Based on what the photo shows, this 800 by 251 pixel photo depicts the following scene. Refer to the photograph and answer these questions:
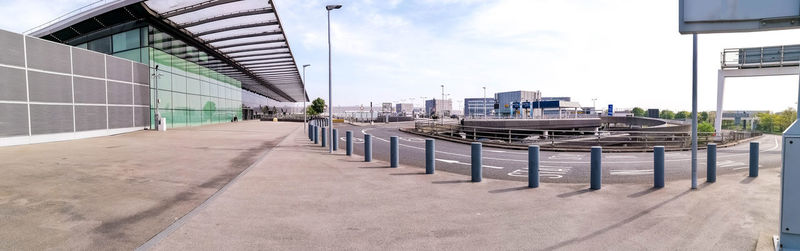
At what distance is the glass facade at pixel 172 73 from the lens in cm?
2742

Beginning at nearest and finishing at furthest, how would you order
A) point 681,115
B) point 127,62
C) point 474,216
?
1. point 474,216
2. point 127,62
3. point 681,115

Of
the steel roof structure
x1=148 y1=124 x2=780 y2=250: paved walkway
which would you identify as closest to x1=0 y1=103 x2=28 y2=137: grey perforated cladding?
the steel roof structure

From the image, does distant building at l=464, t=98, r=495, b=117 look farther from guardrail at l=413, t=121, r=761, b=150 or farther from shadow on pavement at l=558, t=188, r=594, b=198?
shadow on pavement at l=558, t=188, r=594, b=198

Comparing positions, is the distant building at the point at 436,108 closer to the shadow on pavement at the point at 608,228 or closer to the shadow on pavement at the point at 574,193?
the shadow on pavement at the point at 574,193

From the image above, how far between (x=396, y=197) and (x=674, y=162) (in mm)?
A: 11968

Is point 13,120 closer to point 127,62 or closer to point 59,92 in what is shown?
point 59,92

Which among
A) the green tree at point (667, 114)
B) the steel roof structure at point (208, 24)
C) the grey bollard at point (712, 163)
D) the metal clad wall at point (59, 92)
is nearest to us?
the grey bollard at point (712, 163)

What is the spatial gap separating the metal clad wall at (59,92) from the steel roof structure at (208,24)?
3637 millimetres

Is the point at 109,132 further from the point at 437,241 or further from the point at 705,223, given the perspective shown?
the point at 705,223

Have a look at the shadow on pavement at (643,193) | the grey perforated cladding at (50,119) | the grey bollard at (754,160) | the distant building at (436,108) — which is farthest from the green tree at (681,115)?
the grey perforated cladding at (50,119)

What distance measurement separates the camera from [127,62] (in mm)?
24703

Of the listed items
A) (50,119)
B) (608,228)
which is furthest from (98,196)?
(50,119)

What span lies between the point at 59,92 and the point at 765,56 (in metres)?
42.6

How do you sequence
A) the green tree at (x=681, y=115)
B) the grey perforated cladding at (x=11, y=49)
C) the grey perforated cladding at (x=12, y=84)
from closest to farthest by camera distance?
the grey perforated cladding at (x=11, y=49)
the grey perforated cladding at (x=12, y=84)
the green tree at (x=681, y=115)
